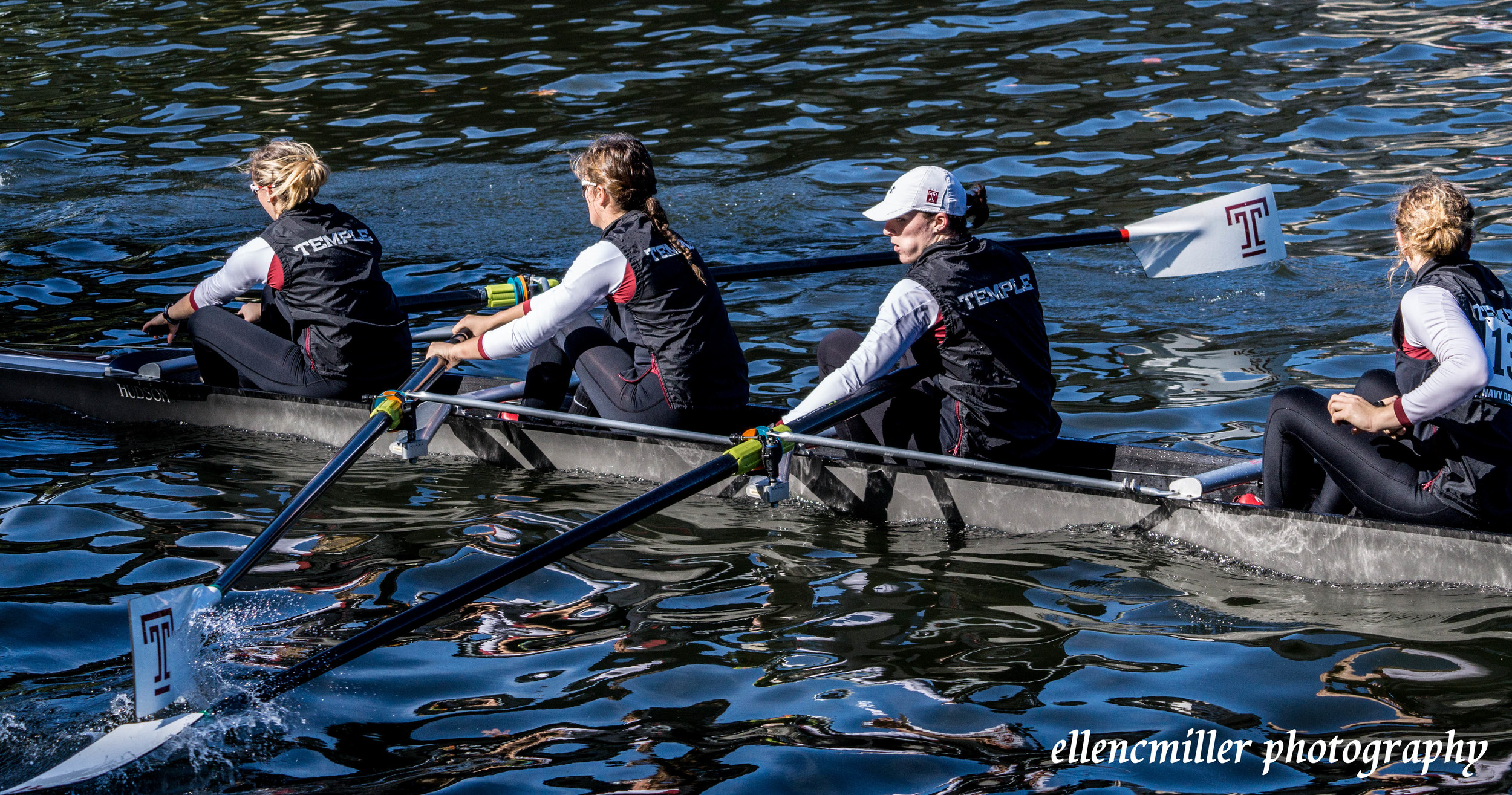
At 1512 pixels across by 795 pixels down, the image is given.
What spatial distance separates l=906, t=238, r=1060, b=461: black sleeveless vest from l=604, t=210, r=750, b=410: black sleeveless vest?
1040 mm

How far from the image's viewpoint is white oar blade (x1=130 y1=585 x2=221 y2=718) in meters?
4.43

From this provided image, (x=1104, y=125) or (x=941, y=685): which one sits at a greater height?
(x=1104, y=125)

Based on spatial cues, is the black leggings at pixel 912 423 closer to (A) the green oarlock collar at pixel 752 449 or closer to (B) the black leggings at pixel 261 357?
(A) the green oarlock collar at pixel 752 449

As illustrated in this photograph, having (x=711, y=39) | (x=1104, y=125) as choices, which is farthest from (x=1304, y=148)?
(x=711, y=39)

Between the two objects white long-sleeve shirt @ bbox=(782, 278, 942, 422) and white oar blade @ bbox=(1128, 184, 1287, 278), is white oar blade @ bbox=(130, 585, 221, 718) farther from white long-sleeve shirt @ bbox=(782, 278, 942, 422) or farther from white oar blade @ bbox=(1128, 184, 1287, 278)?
white oar blade @ bbox=(1128, 184, 1287, 278)

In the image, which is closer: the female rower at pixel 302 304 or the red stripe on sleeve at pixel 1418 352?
the red stripe on sleeve at pixel 1418 352

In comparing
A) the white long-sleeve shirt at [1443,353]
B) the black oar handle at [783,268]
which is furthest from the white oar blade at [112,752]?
the white long-sleeve shirt at [1443,353]

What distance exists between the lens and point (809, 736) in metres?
4.36

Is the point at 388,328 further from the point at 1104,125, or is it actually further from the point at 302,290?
the point at 1104,125

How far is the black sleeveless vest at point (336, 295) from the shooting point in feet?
23.5

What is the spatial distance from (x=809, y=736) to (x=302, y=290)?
4159 millimetres

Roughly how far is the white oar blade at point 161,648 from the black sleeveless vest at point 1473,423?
4.28m

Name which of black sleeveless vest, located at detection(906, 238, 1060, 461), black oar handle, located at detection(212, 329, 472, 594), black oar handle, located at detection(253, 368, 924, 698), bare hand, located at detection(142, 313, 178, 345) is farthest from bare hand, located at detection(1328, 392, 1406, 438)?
bare hand, located at detection(142, 313, 178, 345)

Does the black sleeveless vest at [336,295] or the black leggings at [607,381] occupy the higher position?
the black sleeveless vest at [336,295]
